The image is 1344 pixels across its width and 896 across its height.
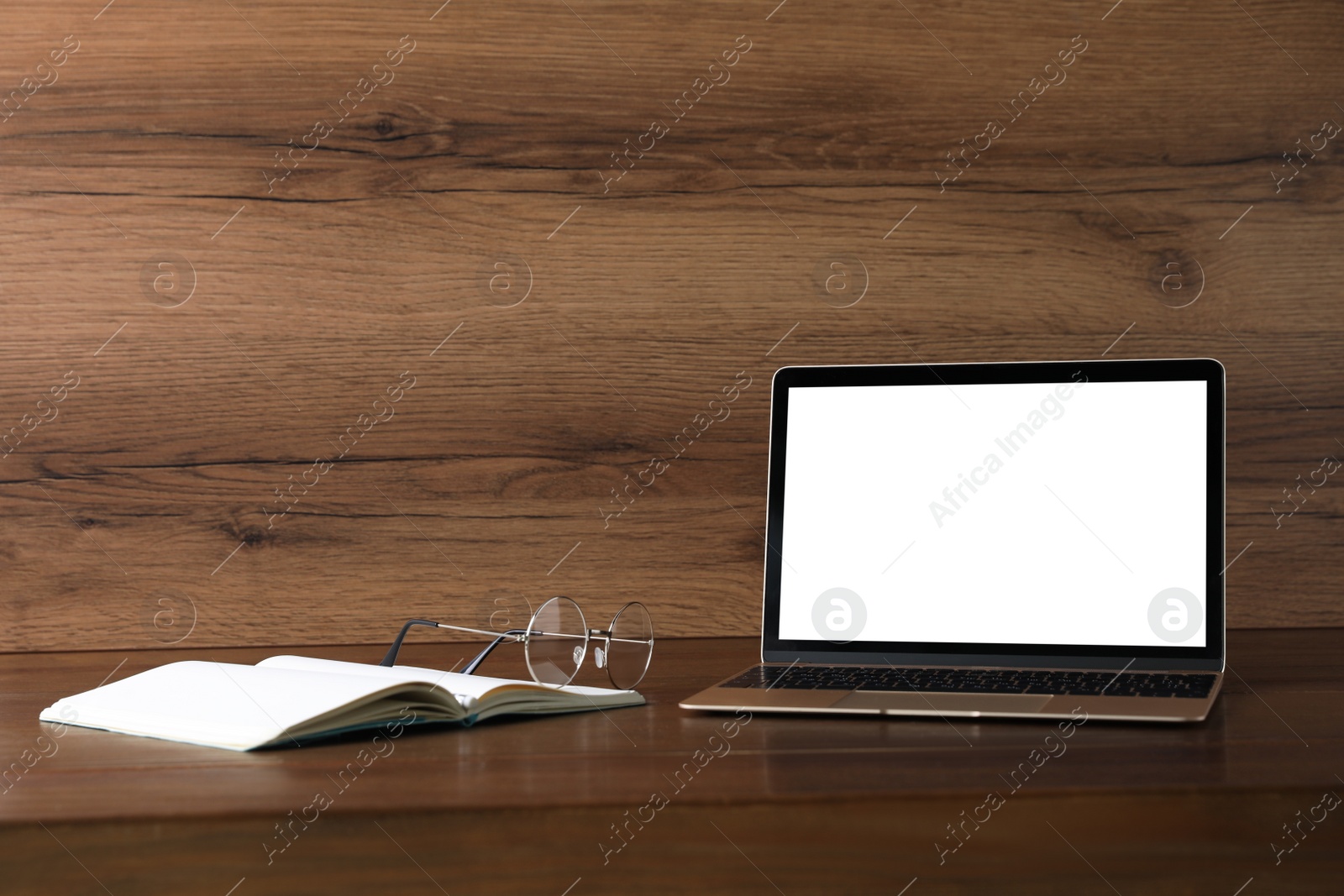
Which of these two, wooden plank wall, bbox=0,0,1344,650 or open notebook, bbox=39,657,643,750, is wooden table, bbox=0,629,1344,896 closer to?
open notebook, bbox=39,657,643,750

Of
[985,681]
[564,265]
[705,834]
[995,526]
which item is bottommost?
[705,834]

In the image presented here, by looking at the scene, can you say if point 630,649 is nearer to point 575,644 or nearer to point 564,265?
point 575,644

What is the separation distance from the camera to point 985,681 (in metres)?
0.84

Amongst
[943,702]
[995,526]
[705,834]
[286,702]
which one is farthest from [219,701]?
[995,526]

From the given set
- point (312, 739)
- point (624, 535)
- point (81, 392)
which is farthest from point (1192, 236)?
point (81, 392)

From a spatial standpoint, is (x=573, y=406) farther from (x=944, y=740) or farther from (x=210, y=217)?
(x=944, y=740)

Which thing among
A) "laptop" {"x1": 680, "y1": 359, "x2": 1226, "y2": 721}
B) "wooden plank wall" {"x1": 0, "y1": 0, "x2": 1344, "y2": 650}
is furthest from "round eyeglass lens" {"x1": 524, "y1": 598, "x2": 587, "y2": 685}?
"wooden plank wall" {"x1": 0, "y1": 0, "x2": 1344, "y2": 650}

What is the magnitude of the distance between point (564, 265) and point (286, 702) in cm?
69

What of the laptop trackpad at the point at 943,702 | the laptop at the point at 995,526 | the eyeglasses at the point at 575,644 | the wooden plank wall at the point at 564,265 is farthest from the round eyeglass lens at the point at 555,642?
the wooden plank wall at the point at 564,265

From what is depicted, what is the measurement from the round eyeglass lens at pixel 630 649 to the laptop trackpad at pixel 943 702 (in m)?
0.18

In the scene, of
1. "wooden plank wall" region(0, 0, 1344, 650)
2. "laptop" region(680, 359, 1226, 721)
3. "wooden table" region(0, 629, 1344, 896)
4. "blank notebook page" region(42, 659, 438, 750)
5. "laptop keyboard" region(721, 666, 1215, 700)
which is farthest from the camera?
"wooden plank wall" region(0, 0, 1344, 650)

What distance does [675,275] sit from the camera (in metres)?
1.27

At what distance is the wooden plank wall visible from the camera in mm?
1237

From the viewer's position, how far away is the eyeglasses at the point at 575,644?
34.1 inches
